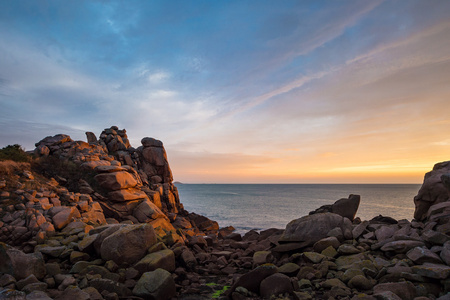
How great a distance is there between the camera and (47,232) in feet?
48.0

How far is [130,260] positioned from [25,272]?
163 inches

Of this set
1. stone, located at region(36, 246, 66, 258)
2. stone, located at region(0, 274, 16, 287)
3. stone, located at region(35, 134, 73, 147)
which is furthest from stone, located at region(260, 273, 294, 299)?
stone, located at region(35, 134, 73, 147)

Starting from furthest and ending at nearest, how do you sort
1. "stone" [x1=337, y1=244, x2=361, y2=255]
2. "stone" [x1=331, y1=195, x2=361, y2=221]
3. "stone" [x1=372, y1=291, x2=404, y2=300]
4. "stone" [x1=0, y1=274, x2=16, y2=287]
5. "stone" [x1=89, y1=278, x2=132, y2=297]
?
"stone" [x1=331, y1=195, x2=361, y2=221] → "stone" [x1=337, y1=244, x2=361, y2=255] → "stone" [x1=89, y1=278, x2=132, y2=297] → "stone" [x1=0, y1=274, x2=16, y2=287] → "stone" [x1=372, y1=291, x2=404, y2=300]

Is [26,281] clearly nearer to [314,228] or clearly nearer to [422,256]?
[314,228]

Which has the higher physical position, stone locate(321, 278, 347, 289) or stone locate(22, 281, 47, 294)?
stone locate(22, 281, 47, 294)

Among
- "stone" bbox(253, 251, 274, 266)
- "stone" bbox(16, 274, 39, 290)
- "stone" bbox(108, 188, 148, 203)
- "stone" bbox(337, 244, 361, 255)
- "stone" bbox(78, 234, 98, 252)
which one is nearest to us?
"stone" bbox(16, 274, 39, 290)

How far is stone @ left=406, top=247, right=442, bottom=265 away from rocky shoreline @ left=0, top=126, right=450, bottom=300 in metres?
0.04

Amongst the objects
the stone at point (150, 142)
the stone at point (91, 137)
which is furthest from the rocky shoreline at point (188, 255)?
the stone at point (150, 142)

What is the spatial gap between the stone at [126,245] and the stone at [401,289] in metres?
10.4

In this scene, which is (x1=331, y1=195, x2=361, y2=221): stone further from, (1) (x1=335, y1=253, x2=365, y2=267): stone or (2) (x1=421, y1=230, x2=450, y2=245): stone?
(2) (x1=421, y1=230, x2=450, y2=245): stone

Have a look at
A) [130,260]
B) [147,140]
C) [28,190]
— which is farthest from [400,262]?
[147,140]

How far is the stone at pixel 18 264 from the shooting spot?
9.73 metres

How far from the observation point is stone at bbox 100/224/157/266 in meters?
12.5

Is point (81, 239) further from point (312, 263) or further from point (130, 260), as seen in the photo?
point (312, 263)
